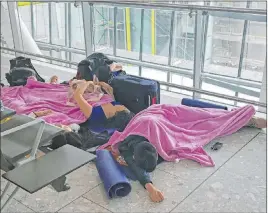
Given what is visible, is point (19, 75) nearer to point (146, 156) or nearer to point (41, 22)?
point (146, 156)

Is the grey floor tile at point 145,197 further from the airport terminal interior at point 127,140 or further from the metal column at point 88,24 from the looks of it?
the metal column at point 88,24

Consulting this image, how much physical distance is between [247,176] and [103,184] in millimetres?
763

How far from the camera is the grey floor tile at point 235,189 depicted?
69.7 inches

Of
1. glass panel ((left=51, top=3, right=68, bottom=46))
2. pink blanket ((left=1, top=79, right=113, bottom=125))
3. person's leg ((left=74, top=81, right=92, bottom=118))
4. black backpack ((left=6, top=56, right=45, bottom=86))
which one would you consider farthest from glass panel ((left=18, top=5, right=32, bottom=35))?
person's leg ((left=74, top=81, right=92, bottom=118))

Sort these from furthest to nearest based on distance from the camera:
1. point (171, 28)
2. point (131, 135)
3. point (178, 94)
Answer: point (171, 28) → point (178, 94) → point (131, 135)

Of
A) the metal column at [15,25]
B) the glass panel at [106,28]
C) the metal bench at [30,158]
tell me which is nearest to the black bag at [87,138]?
the metal bench at [30,158]

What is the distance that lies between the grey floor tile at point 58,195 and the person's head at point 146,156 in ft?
0.78

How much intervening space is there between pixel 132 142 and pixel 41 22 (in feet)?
14.2

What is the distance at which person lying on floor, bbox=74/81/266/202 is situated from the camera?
1928mm

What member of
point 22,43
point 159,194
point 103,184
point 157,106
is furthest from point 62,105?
point 22,43

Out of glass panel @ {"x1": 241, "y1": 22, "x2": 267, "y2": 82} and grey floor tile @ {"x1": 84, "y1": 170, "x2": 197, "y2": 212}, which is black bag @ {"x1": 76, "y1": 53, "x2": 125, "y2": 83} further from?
glass panel @ {"x1": 241, "y1": 22, "x2": 267, "y2": 82}

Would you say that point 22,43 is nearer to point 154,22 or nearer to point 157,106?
point 154,22

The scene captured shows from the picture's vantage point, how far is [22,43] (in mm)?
4406

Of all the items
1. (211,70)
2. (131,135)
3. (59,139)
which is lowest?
(211,70)
